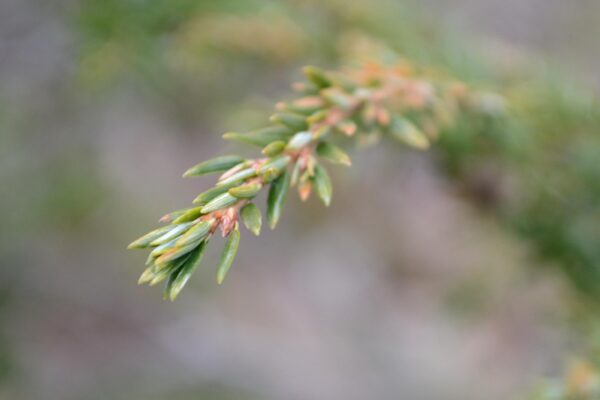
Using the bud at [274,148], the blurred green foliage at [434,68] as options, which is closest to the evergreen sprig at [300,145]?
the bud at [274,148]

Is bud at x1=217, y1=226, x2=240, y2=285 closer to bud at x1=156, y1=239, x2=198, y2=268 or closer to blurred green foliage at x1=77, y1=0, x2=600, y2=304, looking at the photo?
bud at x1=156, y1=239, x2=198, y2=268

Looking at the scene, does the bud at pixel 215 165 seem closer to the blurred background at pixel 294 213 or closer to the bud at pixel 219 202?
the bud at pixel 219 202

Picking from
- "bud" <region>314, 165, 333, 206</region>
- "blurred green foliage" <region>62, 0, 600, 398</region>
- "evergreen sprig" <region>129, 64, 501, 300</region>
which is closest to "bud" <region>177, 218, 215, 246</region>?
"evergreen sprig" <region>129, 64, 501, 300</region>

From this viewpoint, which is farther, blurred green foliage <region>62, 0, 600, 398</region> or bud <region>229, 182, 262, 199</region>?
blurred green foliage <region>62, 0, 600, 398</region>

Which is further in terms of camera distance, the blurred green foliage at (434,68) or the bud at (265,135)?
the blurred green foliage at (434,68)

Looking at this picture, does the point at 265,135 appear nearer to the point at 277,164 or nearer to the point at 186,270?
the point at 277,164

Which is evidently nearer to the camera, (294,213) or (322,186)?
(322,186)

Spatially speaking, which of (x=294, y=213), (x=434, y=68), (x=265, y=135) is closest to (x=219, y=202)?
(x=265, y=135)
